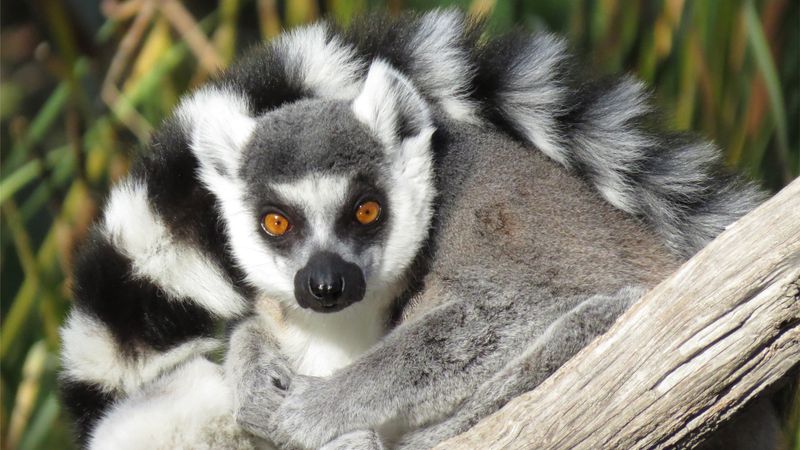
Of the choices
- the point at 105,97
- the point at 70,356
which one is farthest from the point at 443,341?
the point at 105,97

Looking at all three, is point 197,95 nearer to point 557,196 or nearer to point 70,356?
point 70,356

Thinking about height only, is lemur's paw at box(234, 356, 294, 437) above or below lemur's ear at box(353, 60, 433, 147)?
below

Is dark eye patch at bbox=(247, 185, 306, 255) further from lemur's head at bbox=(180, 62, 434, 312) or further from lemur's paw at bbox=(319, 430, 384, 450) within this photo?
lemur's paw at bbox=(319, 430, 384, 450)

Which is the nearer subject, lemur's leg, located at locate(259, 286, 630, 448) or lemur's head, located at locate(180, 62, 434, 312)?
lemur's leg, located at locate(259, 286, 630, 448)

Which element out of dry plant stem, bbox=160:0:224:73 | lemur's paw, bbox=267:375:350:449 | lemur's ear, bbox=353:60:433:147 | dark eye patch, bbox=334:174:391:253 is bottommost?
dry plant stem, bbox=160:0:224:73

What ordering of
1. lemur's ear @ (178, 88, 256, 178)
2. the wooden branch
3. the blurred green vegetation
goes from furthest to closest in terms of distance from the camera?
1. the blurred green vegetation
2. lemur's ear @ (178, 88, 256, 178)
3. the wooden branch

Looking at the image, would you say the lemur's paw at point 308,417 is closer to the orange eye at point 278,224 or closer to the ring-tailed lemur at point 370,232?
the ring-tailed lemur at point 370,232

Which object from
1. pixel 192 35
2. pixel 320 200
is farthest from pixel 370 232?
pixel 192 35

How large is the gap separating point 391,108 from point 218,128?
45cm

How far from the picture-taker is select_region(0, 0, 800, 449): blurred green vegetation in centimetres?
332

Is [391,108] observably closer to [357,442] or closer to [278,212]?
[278,212]

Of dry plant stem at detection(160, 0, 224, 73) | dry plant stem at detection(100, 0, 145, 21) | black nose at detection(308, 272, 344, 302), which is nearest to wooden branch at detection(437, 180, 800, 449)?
black nose at detection(308, 272, 344, 302)

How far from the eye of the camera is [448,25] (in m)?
2.53

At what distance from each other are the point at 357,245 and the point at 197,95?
0.62 metres
